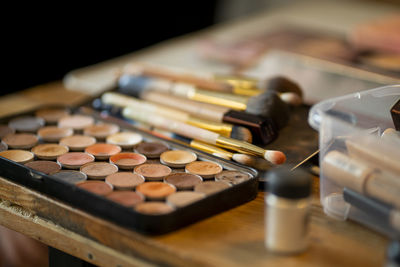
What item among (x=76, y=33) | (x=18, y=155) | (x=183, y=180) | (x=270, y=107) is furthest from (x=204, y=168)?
(x=76, y=33)

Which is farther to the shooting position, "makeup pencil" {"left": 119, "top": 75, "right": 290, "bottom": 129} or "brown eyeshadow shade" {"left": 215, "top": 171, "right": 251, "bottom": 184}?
"makeup pencil" {"left": 119, "top": 75, "right": 290, "bottom": 129}

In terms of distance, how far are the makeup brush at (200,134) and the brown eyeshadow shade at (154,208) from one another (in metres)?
0.16

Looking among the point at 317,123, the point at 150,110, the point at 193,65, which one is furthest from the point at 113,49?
the point at 317,123

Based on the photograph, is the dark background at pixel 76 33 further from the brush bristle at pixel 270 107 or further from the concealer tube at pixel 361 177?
the concealer tube at pixel 361 177

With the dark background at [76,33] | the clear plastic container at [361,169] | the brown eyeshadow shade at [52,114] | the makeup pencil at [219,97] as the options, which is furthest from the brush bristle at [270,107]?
the dark background at [76,33]

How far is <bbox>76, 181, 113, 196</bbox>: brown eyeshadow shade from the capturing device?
651 mm

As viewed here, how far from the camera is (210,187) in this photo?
0.67m

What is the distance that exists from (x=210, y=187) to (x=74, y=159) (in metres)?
0.20

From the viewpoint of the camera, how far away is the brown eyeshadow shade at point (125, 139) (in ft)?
2.60

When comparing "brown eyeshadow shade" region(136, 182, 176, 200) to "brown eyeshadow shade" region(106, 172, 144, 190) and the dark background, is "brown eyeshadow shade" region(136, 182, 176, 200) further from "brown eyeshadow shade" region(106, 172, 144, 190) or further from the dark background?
the dark background

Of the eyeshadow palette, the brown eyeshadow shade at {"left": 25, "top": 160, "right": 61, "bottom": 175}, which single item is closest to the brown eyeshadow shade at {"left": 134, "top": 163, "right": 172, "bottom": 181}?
the eyeshadow palette

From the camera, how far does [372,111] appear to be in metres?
0.72

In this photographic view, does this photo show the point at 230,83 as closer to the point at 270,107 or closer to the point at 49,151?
the point at 270,107

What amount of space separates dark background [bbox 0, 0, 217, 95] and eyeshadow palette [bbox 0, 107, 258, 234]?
3.96 ft
